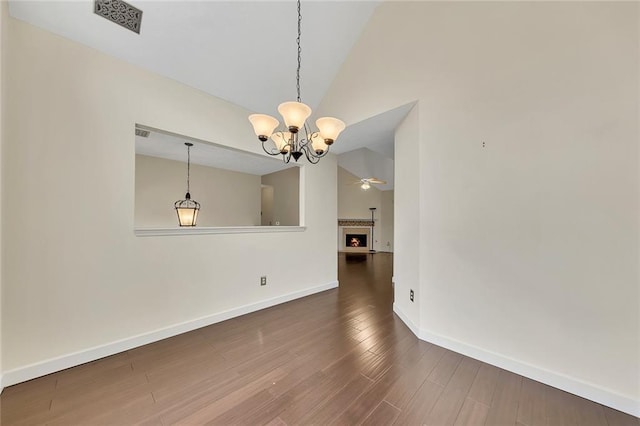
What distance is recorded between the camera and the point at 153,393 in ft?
5.22

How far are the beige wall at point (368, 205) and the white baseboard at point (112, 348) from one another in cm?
642

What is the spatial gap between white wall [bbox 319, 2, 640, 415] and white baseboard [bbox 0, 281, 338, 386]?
220 cm

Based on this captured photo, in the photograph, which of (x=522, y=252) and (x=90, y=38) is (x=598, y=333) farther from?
(x=90, y=38)

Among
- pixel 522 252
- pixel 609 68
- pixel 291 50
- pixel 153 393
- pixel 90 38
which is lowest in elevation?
pixel 153 393

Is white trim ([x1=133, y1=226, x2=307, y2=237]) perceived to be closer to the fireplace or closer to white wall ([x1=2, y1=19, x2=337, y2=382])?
white wall ([x1=2, y1=19, x2=337, y2=382])

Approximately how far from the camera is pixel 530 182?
177 centimetres

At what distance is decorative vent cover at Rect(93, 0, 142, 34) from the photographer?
5.90ft

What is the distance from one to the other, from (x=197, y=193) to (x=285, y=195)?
7.04ft

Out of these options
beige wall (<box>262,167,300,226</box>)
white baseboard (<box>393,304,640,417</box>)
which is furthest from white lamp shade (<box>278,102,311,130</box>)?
beige wall (<box>262,167,300,226</box>)

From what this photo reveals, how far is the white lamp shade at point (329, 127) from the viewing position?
175cm

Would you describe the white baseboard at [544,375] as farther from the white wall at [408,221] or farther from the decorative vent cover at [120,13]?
the decorative vent cover at [120,13]

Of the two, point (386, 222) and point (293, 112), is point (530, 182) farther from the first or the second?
point (386, 222)

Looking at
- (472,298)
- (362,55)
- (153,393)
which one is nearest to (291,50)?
(362,55)

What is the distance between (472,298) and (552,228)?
0.82 metres
